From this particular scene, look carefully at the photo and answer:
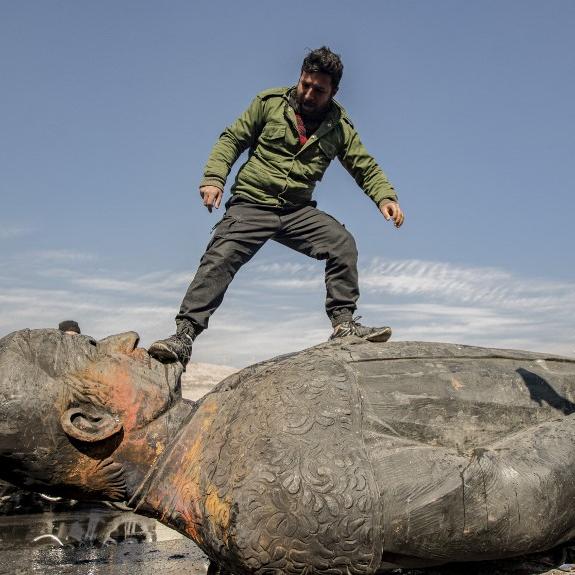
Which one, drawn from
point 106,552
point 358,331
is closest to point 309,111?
Result: point 358,331

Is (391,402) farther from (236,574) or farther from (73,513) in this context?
(73,513)

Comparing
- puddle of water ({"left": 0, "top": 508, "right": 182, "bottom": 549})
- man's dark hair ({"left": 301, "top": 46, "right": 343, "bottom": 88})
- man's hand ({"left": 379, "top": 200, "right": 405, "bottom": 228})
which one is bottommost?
puddle of water ({"left": 0, "top": 508, "right": 182, "bottom": 549})

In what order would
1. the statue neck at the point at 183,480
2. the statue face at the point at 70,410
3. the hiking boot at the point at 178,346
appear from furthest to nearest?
the hiking boot at the point at 178,346 → the statue face at the point at 70,410 → the statue neck at the point at 183,480

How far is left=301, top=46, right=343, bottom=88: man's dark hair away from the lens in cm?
501

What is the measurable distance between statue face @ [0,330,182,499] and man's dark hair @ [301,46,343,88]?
96.5 inches

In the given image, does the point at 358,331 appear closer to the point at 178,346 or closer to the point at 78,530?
the point at 178,346

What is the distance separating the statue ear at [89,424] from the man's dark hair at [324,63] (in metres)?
2.74

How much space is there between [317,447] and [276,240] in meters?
2.59

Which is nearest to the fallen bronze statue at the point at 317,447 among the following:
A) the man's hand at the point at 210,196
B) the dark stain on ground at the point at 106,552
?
the dark stain on ground at the point at 106,552

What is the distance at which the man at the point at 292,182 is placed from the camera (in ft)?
16.3

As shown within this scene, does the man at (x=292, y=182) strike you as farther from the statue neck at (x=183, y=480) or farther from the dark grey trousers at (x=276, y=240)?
the statue neck at (x=183, y=480)

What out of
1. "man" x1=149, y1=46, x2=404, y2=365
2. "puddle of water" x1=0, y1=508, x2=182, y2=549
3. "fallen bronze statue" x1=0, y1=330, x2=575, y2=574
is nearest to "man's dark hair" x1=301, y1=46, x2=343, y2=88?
"man" x1=149, y1=46, x2=404, y2=365

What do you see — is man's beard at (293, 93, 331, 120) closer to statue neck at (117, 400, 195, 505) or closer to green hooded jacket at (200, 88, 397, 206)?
green hooded jacket at (200, 88, 397, 206)

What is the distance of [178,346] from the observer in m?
4.21
